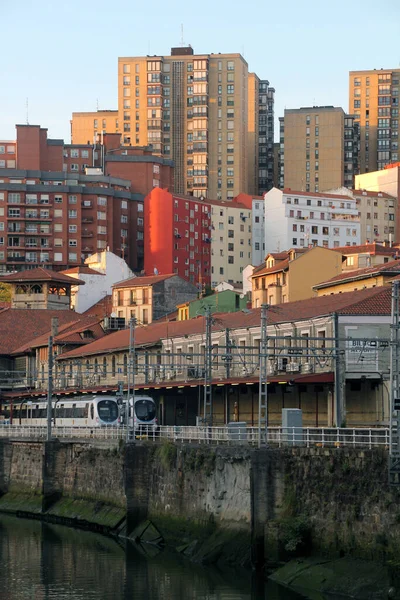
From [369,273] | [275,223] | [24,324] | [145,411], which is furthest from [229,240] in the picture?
[145,411]

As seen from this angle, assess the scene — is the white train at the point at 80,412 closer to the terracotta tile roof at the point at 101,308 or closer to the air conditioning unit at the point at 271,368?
the air conditioning unit at the point at 271,368

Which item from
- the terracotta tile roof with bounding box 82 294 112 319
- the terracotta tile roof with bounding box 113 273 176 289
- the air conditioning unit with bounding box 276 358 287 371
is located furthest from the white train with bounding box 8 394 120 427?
the terracotta tile roof with bounding box 82 294 112 319

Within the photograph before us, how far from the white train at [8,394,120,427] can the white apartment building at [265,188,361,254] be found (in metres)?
101

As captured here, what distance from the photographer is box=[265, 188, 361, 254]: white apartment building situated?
191625 mm

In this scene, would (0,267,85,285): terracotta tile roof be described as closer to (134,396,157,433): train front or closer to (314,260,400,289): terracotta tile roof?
(314,260,400,289): terracotta tile roof

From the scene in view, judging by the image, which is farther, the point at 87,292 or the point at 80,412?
the point at 87,292

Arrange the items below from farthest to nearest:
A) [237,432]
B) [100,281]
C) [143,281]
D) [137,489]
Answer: [100,281]
[143,281]
[137,489]
[237,432]

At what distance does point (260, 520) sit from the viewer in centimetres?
4756

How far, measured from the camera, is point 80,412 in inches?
3221

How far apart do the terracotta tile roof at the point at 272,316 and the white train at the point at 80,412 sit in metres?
8.54

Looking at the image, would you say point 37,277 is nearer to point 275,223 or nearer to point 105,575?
point 275,223

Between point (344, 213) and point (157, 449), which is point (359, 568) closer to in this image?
point (157, 449)

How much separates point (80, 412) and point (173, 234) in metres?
103

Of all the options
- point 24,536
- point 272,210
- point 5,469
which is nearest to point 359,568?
point 24,536
